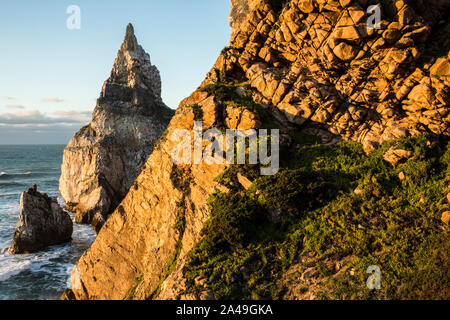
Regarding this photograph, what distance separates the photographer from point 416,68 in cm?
1334

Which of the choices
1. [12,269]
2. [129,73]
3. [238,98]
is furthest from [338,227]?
[129,73]

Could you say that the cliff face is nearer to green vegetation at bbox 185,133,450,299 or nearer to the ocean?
green vegetation at bbox 185,133,450,299

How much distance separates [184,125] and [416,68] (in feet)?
40.4

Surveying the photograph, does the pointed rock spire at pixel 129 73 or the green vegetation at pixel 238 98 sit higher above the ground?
the pointed rock spire at pixel 129 73

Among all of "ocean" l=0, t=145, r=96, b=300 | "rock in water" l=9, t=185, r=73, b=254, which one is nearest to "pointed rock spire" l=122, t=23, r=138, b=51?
"rock in water" l=9, t=185, r=73, b=254

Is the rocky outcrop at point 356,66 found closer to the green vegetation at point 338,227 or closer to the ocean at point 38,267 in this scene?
the green vegetation at point 338,227

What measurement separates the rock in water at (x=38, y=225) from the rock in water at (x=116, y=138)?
8.28 metres

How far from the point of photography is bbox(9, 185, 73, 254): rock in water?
29422mm

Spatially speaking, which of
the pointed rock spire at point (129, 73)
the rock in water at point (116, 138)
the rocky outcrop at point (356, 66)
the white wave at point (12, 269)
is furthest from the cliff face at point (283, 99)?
the pointed rock spire at point (129, 73)

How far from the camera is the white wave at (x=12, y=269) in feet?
82.1

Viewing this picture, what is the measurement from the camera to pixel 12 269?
25.9 m

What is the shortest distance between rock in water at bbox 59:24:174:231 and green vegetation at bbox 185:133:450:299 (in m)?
34.8

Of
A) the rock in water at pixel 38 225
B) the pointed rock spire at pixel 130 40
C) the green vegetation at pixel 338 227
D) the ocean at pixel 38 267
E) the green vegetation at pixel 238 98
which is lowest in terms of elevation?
the ocean at pixel 38 267

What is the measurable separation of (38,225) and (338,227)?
105 feet
